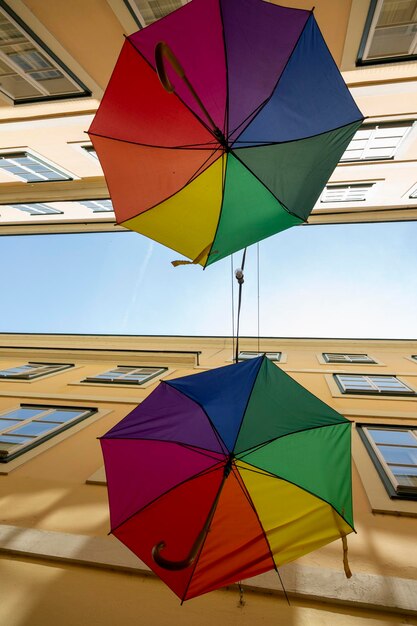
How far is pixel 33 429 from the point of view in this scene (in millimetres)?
7125

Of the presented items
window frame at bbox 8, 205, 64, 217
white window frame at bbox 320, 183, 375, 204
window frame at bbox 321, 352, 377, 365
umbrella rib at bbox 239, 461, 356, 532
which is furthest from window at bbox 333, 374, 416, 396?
window frame at bbox 8, 205, 64, 217

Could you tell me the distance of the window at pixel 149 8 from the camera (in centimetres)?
587

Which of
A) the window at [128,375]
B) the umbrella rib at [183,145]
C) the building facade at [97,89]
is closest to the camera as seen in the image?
the umbrella rib at [183,145]

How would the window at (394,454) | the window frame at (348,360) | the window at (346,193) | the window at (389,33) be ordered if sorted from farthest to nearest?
the window frame at (348,360)
the window at (346,193)
the window at (389,33)
the window at (394,454)

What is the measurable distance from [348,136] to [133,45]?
2.27 metres

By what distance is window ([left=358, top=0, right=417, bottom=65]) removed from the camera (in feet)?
18.5

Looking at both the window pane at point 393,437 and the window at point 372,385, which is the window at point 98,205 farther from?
the window pane at point 393,437

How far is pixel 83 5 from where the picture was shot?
6.14 meters

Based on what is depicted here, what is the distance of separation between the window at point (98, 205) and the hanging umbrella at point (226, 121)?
8.84 metres

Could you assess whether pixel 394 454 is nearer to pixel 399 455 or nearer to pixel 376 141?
pixel 399 455

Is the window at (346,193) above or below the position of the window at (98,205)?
above

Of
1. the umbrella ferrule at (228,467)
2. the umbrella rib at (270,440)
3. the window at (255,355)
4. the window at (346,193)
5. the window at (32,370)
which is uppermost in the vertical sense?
the window at (346,193)

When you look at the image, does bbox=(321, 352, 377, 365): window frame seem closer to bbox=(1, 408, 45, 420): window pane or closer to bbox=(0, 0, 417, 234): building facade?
bbox=(0, 0, 417, 234): building facade

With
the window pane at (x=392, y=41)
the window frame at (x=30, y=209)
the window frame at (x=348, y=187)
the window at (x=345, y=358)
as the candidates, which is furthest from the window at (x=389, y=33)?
the window frame at (x=30, y=209)
